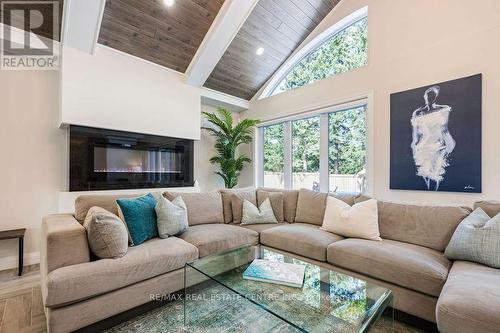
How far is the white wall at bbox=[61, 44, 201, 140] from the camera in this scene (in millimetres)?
2840

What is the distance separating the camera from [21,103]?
283cm

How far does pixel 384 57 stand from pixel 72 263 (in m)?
3.90

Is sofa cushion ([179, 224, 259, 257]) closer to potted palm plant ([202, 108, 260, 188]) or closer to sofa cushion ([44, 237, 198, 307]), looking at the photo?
sofa cushion ([44, 237, 198, 307])

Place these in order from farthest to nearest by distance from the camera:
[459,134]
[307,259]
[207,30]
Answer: [207,30] → [459,134] → [307,259]

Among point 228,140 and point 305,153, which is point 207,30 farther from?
point 305,153

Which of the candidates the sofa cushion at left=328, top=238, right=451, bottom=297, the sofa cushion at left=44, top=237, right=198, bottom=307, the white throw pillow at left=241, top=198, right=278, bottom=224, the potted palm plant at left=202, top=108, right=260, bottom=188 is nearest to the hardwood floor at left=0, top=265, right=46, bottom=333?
the sofa cushion at left=44, top=237, right=198, bottom=307

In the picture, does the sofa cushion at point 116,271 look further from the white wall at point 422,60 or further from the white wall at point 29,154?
the white wall at point 422,60

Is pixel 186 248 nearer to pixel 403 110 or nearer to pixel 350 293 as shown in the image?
pixel 350 293

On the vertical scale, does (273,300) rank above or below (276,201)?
below

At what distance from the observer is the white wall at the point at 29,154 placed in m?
2.75

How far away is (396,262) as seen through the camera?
5.69 feet

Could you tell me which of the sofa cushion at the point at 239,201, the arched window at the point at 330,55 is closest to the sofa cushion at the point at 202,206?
the sofa cushion at the point at 239,201

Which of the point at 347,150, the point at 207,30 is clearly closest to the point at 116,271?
the point at 207,30

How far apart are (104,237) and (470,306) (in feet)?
7.12
